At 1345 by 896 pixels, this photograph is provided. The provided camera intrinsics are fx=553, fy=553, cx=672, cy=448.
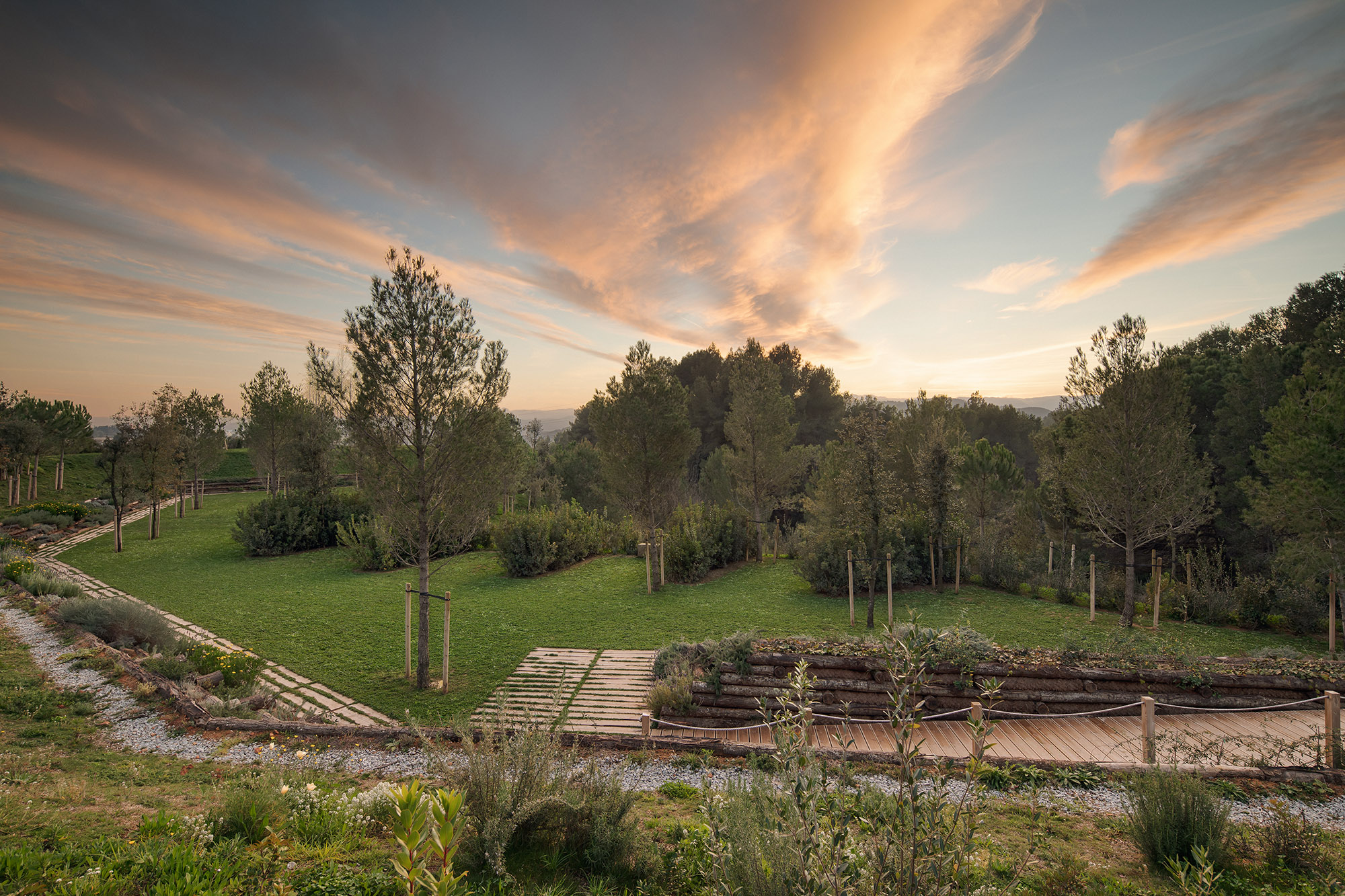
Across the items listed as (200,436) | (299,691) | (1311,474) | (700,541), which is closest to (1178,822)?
(1311,474)

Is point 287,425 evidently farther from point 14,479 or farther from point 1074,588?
point 1074,588

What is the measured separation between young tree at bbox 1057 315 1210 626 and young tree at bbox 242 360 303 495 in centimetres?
3134

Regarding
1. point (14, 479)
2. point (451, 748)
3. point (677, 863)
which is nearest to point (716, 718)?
point (451, 748)

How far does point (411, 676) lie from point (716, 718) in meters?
5.19

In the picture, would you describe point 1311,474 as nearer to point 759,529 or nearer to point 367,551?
point 759,529

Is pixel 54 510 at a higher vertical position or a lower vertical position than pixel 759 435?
lower

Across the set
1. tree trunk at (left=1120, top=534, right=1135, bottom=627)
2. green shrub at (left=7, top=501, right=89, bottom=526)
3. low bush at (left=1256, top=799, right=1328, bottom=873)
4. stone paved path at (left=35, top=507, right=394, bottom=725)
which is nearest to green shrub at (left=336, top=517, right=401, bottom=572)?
stone paved path at (left=35, top=507, right=394, bottom=725)

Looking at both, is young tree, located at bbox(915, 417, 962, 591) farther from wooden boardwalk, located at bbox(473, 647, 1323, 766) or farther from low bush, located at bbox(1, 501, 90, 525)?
low bush, located at bbox(1, 501, 90, 525)

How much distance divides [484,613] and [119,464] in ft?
56.1

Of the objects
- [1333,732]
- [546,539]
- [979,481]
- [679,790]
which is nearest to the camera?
[679,790]

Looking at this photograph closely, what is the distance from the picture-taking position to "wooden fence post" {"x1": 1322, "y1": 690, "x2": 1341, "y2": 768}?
17.9 ft

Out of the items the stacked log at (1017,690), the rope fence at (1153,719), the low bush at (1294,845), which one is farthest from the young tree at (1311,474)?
the low bush at (1294,845)

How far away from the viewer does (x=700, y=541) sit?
690 inches

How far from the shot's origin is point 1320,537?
9.91 metres
